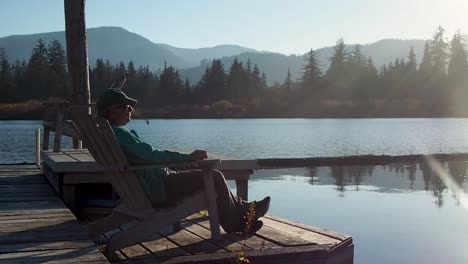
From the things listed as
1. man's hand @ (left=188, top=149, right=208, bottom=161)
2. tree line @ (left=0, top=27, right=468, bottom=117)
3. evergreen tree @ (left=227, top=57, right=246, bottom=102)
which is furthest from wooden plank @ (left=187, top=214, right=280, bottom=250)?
evergreen tree @ (left=227, top=57, right=246, bottom=102)

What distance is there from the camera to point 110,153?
4.38 metres

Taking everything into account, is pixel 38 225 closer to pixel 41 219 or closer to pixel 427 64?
pixel 41 219

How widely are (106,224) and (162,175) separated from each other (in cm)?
64

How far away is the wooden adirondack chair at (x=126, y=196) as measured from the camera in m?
4.36

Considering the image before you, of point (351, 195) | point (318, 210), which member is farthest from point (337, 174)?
point (318, 210)

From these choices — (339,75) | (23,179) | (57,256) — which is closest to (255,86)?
(339,75)

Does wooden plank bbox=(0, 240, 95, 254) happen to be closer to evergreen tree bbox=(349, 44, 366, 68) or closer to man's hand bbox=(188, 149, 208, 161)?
man's hand bbox=(188, 149, 208, 161)

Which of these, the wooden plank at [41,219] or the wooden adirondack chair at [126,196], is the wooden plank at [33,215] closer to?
the wooden plank at [41,219]

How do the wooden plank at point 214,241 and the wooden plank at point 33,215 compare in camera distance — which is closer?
the wooden plank at point 214,241

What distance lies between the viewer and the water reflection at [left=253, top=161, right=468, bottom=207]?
13.9m

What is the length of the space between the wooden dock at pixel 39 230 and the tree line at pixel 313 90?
233 ft

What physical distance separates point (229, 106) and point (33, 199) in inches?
2864

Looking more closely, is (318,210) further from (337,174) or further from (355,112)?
(355,112)

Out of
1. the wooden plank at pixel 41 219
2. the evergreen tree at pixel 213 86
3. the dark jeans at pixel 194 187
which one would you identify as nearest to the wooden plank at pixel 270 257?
the dark jeans at pixel 194 187
